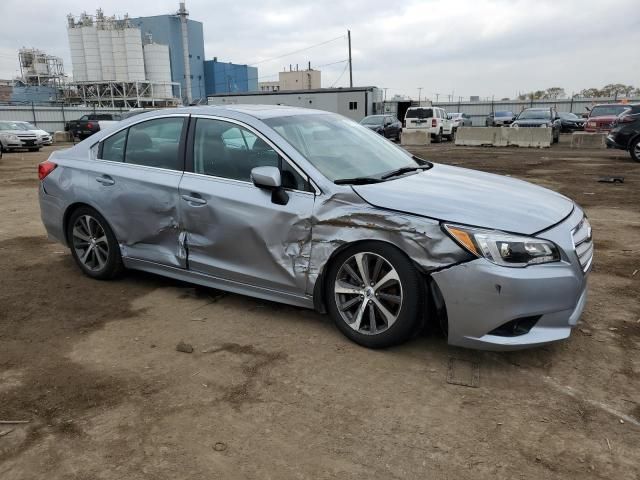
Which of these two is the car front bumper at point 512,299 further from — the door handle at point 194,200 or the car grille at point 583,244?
the door handle at point 194,200

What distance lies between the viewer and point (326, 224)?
3535 millimetres

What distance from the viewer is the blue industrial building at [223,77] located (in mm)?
86500

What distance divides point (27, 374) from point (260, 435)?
169cm

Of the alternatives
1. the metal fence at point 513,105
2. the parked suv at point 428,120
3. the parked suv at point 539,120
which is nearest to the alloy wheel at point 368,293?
the parked suv at point 539,120

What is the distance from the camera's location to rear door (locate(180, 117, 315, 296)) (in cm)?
369

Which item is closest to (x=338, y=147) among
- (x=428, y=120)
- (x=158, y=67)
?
(x=428, y=120)

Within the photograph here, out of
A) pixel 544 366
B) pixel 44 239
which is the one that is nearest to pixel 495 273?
pixel 544 366

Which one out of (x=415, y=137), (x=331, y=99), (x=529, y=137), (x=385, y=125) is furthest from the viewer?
(x=331, y=99)

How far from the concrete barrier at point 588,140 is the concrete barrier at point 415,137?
7.18 metres

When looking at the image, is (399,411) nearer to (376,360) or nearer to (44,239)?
(376,360)

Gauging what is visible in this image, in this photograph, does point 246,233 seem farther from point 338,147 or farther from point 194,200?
point 338,147

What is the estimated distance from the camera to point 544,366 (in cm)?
332

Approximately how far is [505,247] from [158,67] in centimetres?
7589

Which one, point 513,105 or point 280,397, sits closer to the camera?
point 280,397
